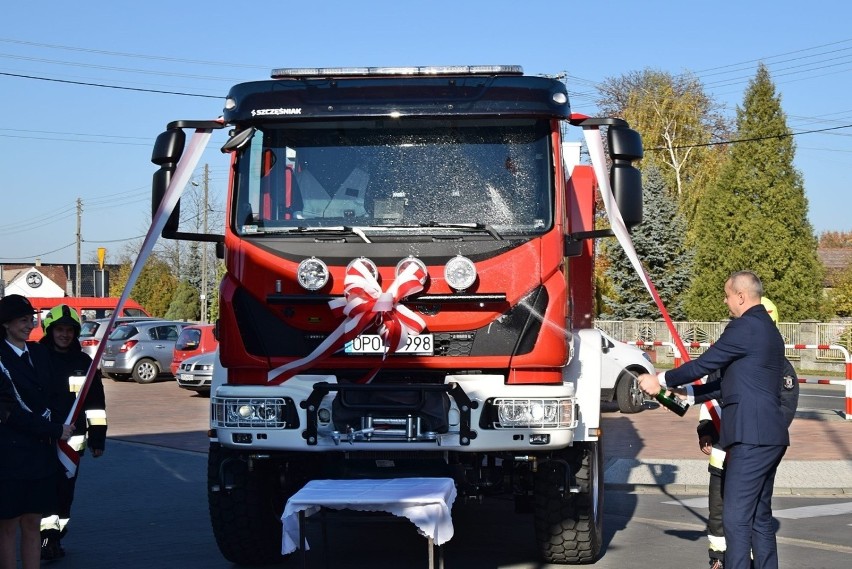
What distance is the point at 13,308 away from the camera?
689cm

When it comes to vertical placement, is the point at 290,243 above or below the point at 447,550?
above

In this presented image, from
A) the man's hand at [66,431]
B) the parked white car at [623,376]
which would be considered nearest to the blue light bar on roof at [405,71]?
the man's hand at [66,431]

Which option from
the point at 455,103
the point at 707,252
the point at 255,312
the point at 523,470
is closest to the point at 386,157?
the point at 455,103

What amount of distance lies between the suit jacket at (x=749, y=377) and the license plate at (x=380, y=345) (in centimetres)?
157

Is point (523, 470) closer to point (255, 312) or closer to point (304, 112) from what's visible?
point (255, 312)

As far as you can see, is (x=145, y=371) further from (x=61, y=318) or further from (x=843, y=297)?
(x=843, y=297)

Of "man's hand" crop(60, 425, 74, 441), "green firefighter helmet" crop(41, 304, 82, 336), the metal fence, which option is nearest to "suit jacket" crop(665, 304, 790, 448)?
"man's hand" crop(60, 425, 74, 441)

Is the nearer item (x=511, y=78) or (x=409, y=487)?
(x=409, y=487)

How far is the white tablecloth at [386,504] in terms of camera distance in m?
5.96

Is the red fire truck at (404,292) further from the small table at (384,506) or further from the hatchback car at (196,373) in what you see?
the hatchback car at (196,373)

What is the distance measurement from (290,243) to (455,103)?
136cm

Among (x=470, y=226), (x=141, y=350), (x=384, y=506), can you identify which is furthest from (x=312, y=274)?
(x=141, y=350)

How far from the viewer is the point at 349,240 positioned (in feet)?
24.6

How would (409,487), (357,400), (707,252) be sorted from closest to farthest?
(409,487) → (357,400) → (707,252)
